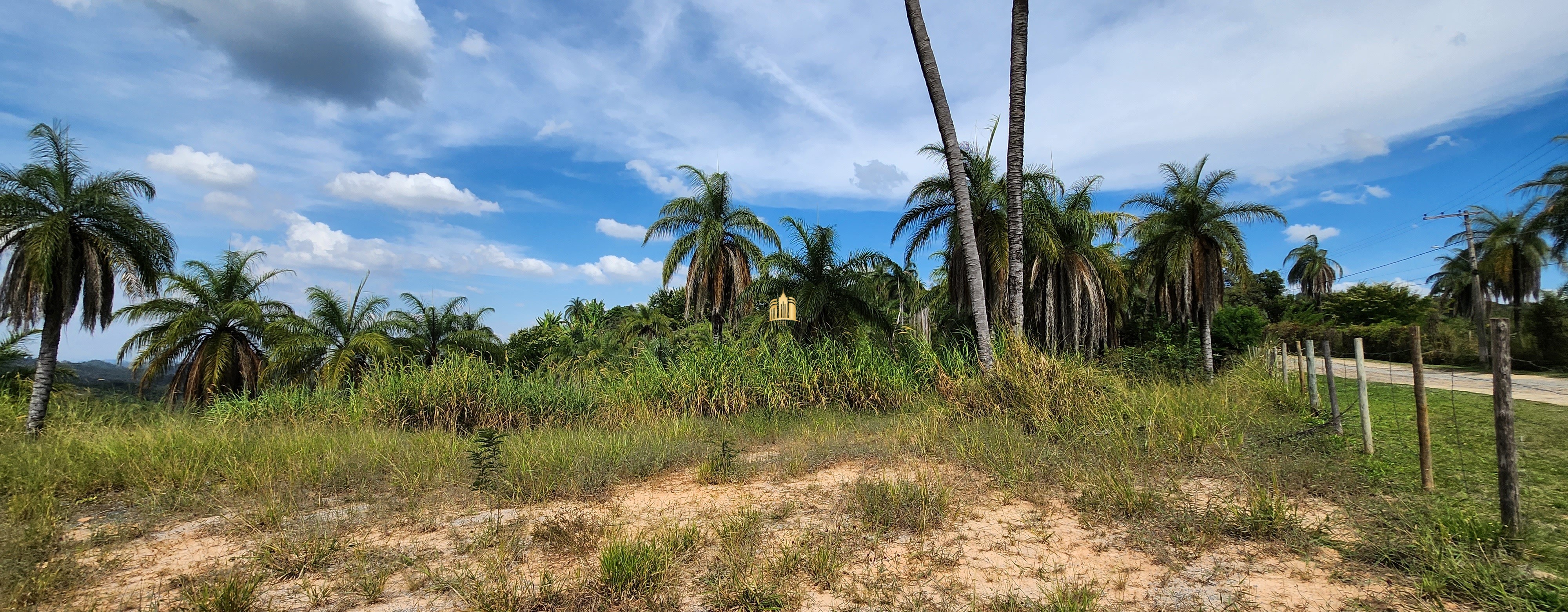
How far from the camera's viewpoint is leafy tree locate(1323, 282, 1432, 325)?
1305 inches

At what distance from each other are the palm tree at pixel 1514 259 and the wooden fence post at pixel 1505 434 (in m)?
30.6

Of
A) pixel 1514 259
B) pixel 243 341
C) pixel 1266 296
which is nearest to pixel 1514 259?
pixel 1514 259

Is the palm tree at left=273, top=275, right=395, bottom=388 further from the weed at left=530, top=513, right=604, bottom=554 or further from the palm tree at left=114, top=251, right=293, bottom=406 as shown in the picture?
the weed at left=530, top=513, right=604, bottom=554

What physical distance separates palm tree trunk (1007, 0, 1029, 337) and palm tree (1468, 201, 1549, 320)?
26.0 metres

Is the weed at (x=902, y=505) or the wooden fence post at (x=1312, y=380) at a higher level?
the wooden fence post at (x=1312, y=380)

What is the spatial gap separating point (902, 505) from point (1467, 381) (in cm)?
2063

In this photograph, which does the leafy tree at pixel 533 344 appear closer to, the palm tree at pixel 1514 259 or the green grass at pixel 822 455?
the green grass at pixel 822 455

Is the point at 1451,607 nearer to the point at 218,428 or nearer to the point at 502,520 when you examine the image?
the point at 502,520

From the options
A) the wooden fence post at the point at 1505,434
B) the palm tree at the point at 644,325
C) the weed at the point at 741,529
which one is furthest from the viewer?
the palm tree at the point at 644,325

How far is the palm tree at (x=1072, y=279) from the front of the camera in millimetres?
17875

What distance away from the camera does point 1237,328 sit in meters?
26.9

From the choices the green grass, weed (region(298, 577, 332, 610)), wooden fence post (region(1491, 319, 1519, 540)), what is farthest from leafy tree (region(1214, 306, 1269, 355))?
weed (region(298, 577, 332, 610))

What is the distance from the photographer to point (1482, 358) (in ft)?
76.7

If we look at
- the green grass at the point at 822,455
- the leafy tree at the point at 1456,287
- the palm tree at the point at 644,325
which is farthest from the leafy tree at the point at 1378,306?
the palm tree at the point at 644,325
